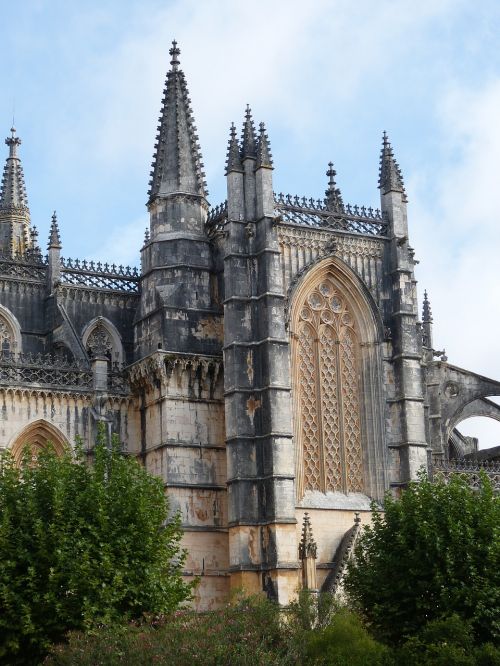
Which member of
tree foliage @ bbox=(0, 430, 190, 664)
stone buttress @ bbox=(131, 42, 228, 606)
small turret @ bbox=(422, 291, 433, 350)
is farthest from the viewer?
small turret @ bbox=(422, 291, 433, 350)

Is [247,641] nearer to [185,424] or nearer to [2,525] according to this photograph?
[2,525]

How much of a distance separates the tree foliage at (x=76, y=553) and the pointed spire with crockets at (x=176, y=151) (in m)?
13.2

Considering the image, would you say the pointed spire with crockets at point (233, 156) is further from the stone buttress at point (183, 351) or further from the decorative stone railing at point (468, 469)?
A: the decorative stone railing at point (468, 469)

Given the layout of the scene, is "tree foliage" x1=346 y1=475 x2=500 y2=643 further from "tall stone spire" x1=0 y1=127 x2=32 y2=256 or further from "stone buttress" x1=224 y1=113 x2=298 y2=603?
"tall stone spire" x1=0 y1=127 x2=32 y2=256

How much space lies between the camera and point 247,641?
1013 inches

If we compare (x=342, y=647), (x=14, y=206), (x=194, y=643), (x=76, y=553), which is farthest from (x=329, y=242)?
(x=14, y=206)

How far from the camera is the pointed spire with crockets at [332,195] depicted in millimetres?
42531

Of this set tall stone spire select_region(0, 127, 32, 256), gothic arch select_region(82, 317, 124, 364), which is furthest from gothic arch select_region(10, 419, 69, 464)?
tall stone spire select_region(0, 127, 32, 256)

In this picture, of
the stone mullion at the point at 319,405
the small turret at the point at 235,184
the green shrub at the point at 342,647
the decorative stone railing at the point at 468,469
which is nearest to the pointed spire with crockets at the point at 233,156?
the small turret at the point at 235,184

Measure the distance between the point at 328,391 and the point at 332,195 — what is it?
6.36m

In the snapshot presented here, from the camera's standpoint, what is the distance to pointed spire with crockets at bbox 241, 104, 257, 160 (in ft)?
135

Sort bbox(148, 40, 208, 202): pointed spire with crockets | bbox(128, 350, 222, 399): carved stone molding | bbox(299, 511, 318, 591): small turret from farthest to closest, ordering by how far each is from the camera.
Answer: bbox(148, 40, 208, 202): pointed spire with crockets
bbox(128, 350, 222, 399): carved stone molding
bbox(299, 511, 318, 591): small turret

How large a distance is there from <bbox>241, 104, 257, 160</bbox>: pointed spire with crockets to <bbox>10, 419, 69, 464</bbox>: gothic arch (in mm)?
10061

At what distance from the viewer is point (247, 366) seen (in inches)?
1544
